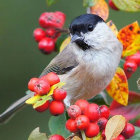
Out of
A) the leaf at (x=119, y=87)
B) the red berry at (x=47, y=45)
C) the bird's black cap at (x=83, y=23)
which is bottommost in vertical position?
the leaf at (x=119, y=87)

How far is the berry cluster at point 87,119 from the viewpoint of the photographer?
1.53m

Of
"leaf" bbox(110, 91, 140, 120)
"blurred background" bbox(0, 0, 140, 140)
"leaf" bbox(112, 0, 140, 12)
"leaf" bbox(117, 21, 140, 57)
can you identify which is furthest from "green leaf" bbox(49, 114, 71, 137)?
"blurred background" bbox(0, 0, 140, 140)

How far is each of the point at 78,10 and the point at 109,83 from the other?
1.82 metres

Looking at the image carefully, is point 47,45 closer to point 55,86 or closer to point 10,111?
point 10,111

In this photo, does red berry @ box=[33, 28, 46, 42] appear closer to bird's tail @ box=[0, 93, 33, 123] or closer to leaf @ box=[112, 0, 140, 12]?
bird's tail @ box=[0, 93, 33, 123]

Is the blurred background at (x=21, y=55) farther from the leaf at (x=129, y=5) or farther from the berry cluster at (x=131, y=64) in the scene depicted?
the leaf at (x=129, y=5)

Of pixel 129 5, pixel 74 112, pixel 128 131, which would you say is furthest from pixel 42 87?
pixel 129 5

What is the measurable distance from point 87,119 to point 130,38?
24.9 inches

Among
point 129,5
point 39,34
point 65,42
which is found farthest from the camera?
point 39,34

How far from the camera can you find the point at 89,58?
2.30 meters

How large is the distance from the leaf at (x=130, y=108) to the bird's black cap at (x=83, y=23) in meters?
0.39

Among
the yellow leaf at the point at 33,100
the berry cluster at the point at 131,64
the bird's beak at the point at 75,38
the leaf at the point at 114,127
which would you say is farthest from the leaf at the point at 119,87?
the yellow leaf at the point at 33,100

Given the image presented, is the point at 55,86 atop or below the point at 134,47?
atop

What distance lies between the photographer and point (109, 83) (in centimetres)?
222
